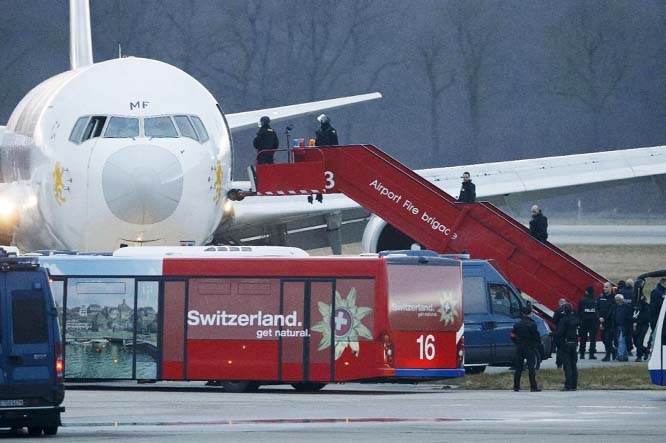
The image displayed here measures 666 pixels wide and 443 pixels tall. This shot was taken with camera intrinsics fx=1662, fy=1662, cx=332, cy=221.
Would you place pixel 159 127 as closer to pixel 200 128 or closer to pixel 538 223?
pixel 200 128

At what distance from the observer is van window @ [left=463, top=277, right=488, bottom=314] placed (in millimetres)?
28266

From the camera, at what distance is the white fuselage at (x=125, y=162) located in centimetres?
2620

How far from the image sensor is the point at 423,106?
2881 inches

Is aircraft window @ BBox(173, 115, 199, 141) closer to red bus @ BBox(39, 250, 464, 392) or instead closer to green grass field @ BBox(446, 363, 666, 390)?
red bus @ BBox(39, 250, 464, 392)

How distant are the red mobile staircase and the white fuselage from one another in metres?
2.78

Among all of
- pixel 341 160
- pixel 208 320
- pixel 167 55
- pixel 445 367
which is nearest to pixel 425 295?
pixel 445 367

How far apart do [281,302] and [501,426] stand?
7.27 metres

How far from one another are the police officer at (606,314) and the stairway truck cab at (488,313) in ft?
5.99

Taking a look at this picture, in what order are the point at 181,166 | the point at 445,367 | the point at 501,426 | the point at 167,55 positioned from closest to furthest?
1. the point at 501,426
2. the point at 445,367
3. the point at 181,166
4. the point at 167,55

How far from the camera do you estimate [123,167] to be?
85.4 feet

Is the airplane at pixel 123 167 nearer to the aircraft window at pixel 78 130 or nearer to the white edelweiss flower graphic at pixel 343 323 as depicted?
the aircraft window at pixel 78 130

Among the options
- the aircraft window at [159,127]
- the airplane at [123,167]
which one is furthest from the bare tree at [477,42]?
the aircraft window at [159,127]

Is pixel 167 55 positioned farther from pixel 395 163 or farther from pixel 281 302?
pixel 281 302

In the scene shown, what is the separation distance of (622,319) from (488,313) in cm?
303
